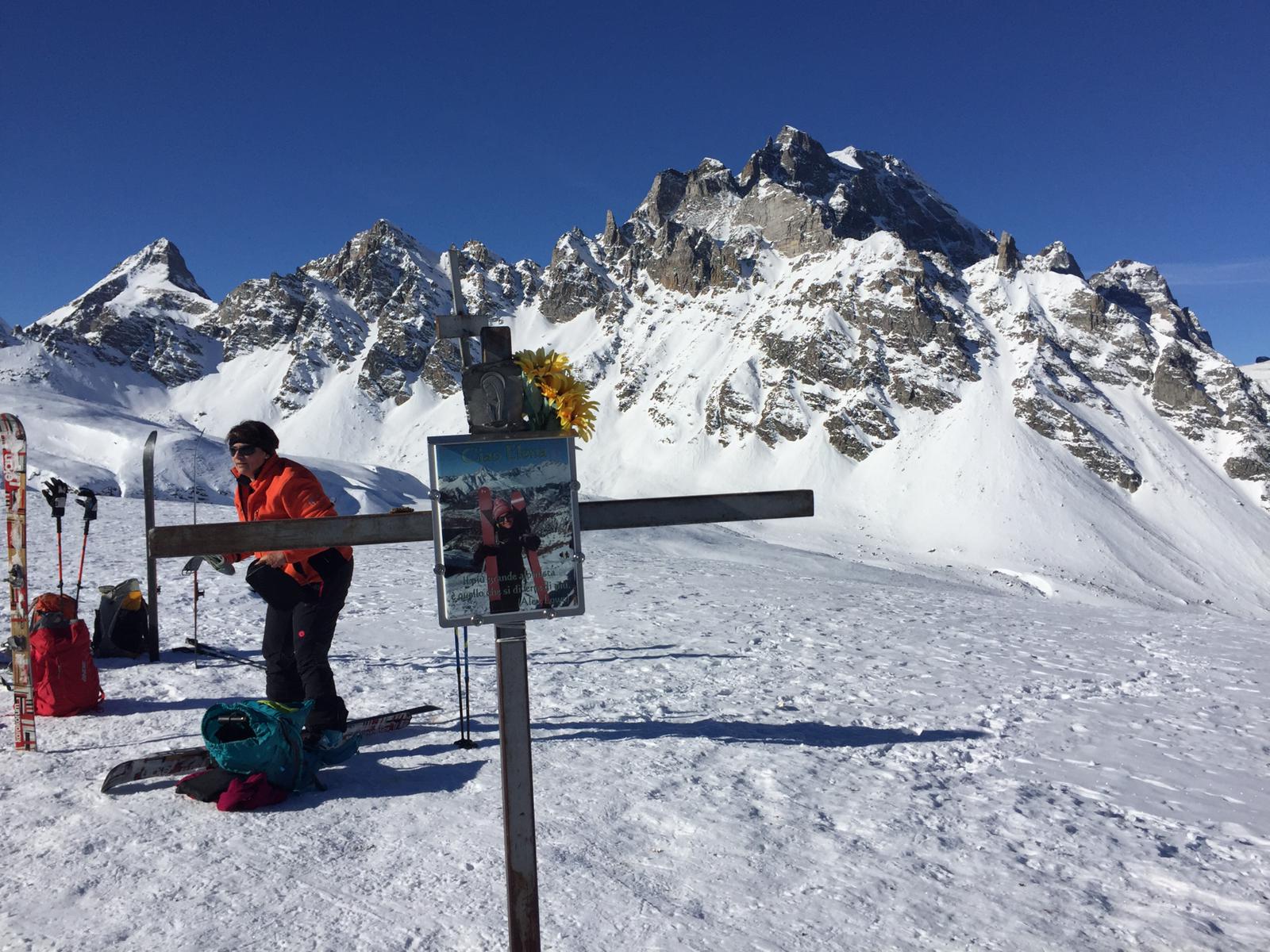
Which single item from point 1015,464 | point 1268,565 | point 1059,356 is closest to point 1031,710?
point 1015,464

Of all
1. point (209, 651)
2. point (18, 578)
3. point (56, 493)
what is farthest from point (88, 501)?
point (18, 578)

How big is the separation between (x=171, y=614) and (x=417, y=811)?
7.63 metres

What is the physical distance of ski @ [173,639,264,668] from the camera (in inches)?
306

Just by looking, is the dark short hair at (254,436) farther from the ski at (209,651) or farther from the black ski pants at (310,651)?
the ski at (209,651)

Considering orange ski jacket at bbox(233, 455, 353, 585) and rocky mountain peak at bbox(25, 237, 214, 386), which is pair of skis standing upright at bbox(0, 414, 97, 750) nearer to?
orange ski jacket at bbox(233, 455, 353, 585)

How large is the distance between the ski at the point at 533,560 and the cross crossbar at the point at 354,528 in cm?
32

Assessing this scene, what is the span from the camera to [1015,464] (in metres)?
77.2

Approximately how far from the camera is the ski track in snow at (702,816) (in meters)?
3.27

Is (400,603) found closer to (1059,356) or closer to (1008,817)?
(1008,817)

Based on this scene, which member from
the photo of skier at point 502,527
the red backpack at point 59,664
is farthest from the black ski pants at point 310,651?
the photo of skier at point 502,527

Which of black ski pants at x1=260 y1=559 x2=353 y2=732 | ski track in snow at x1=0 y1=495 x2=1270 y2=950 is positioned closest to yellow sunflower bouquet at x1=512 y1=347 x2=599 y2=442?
ski track in snow at x1=0 y1=495 x2=1270 y2=950

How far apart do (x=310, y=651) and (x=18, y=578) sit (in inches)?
82.9

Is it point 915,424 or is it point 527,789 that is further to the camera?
point 915,424

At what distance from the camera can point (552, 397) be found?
9.53ft
